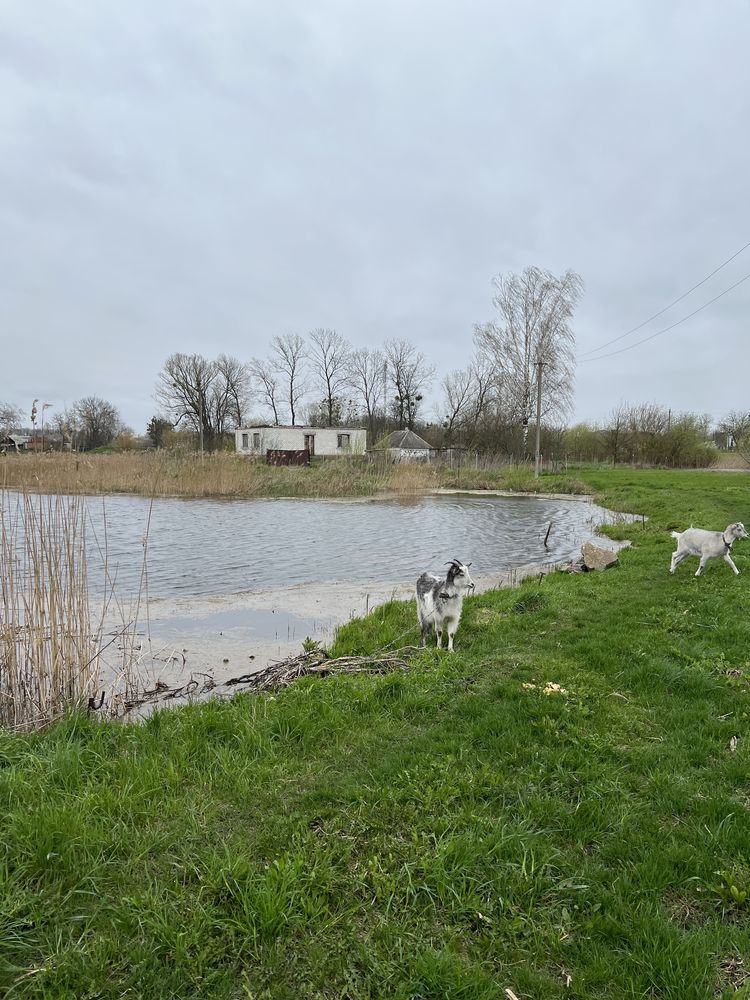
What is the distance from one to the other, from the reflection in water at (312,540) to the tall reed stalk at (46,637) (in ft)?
3.08

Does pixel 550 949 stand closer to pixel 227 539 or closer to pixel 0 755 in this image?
pixel 0 755

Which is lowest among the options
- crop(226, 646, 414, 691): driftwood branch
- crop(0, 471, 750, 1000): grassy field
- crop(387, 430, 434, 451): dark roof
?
crop(226, 646, 414, 691): driftwood branch

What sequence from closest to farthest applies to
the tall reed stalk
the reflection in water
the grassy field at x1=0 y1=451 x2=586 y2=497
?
the tall reed stalk < the reflection in water < the grassy field at x1=0 y1=451 x2=586 y2=497

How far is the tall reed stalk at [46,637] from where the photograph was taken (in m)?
4.61

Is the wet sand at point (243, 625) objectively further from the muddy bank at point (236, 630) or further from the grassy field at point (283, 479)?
the grassy field at point (283, 479)

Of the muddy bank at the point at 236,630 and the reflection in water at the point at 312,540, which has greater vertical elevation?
the reflection in water at the point at 312,540

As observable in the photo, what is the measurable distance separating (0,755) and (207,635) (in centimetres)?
364

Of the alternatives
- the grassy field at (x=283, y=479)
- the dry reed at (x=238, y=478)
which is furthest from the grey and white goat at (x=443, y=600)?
the grassy field at (x=283, y=479)

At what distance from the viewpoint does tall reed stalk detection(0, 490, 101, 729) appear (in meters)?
4.61

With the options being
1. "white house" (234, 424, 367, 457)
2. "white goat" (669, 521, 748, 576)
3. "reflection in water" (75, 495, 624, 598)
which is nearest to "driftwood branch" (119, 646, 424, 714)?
"reflection in water" (75, 495, 624, 598)

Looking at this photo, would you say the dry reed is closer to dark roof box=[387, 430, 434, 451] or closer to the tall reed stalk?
the tall reed stalk

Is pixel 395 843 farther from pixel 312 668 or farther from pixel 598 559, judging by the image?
pixel 598 559

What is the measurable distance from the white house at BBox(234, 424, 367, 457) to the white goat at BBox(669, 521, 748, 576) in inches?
1727

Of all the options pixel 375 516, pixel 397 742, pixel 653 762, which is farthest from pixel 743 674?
pixel 375 516
